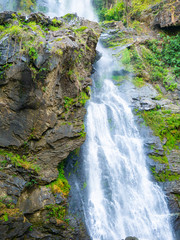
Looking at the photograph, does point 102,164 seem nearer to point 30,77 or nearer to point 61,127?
point 61,127

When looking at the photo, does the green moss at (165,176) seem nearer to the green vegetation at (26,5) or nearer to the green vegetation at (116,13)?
the green vegetation at (116,13)

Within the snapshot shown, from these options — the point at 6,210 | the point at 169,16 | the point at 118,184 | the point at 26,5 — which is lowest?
the point at 118,184

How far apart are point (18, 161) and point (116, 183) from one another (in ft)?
18.1

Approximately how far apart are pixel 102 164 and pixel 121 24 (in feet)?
65.2

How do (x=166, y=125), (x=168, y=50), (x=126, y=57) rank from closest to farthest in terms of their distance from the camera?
(x=166, y=125), (x=126, y=57), (x=168, y=50)

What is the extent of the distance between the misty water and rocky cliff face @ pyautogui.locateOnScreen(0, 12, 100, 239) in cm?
128

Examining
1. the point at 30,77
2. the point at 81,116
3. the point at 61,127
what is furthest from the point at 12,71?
the point at 81,116

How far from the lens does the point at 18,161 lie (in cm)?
646

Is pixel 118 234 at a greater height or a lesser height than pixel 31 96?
lesser

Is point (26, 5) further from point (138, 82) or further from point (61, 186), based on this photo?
point (61, 186)

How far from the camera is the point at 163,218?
904cm

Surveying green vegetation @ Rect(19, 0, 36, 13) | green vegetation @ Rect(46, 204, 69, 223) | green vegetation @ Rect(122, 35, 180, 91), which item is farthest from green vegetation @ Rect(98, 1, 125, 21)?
green vegetation @ Rect(46, 204, 69, 223)

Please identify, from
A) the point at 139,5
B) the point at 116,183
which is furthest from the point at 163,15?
the point at 116,183

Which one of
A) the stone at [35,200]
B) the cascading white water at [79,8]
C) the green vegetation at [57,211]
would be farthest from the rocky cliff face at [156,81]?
the cascading white water at [79,8]
